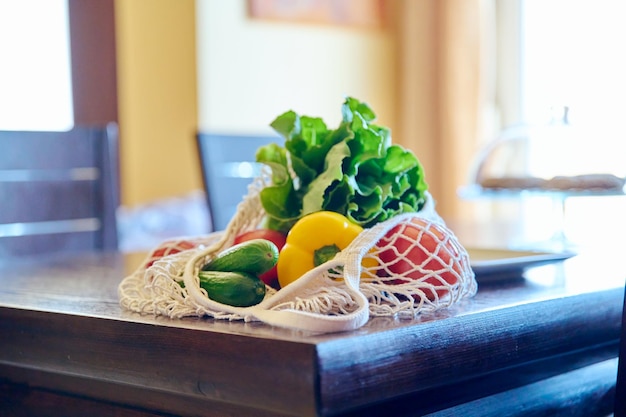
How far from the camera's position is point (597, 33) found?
3.80 metres

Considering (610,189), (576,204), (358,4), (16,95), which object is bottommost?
(576,204)

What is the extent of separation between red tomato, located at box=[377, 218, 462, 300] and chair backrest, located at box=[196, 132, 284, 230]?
1.29 meters

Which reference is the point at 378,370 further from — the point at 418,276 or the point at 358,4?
the point at 358,4

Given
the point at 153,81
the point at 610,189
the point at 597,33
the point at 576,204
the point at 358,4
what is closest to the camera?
the point at 610,189

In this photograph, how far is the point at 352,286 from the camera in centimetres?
68

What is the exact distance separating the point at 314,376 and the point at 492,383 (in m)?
0.27

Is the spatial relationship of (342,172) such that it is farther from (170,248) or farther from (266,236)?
(170,248)

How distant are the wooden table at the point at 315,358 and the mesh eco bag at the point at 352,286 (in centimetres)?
2

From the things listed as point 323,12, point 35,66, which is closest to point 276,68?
point 323,12

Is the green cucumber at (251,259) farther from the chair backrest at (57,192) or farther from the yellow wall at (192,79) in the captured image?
the yellow wall at (192,79)

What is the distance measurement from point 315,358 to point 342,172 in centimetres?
31

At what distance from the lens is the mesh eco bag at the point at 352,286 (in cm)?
69

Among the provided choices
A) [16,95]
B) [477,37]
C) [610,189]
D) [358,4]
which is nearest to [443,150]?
[477,37]

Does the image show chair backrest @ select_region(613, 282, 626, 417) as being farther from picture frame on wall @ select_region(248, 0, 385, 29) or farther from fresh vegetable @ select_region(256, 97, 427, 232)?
picture frame on wall @ select_region(248, 0, 385, 29)
